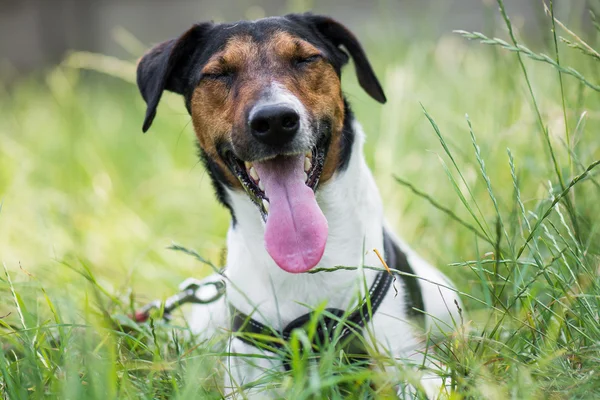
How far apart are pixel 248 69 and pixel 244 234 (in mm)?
676

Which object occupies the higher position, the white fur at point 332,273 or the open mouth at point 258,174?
the open mouth at point 258,174

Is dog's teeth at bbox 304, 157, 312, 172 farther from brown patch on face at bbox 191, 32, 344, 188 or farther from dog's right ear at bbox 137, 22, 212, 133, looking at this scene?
dog's right ear at bbox 137, 22, 212, 133

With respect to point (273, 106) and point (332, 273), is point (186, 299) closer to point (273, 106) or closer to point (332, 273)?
point (332, 273)

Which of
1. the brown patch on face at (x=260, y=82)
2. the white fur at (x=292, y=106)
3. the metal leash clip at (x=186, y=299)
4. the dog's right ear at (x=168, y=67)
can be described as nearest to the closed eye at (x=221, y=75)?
the brown patch on face at (x=260, y=82)

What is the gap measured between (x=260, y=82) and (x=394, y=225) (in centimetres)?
183

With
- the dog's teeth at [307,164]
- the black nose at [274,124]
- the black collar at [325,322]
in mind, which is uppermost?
the black nose at [274,124]

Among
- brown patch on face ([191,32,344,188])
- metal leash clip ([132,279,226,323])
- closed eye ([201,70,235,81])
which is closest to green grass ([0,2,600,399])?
metal leash clip ([132,279,226,323])

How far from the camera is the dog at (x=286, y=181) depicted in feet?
8.05

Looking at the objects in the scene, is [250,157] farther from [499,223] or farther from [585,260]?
[585,260]

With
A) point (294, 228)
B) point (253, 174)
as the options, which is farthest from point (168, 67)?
point (294, 228)

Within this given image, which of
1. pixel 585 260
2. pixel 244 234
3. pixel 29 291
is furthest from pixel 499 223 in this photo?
pixel 29 291

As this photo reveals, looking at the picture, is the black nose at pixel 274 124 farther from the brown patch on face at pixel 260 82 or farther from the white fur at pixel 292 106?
the brown patch on face at pixel 260 82

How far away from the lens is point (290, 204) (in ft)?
8.14

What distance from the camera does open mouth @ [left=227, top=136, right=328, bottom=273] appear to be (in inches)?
95.8
